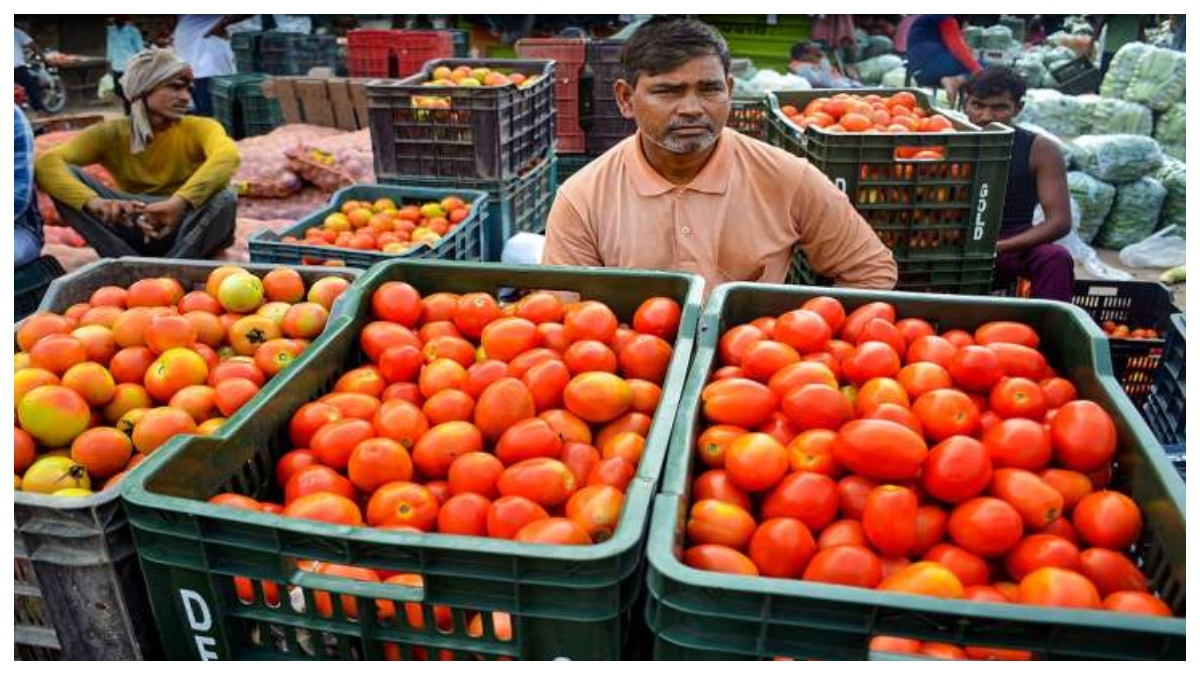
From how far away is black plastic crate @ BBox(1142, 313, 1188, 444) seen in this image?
8.41 ft

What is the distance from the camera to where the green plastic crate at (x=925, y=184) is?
12.2ft

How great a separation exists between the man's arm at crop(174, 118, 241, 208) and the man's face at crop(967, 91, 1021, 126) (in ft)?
13.5

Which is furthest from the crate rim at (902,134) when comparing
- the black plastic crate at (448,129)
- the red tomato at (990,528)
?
the red tomato at (990,528)

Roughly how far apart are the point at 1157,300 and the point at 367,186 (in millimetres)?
4215

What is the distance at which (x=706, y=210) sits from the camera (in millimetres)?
3076

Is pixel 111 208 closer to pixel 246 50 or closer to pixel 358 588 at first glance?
pixel 358 588

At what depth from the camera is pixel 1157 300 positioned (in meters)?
4.17

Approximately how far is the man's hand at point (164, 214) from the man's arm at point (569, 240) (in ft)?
9.18

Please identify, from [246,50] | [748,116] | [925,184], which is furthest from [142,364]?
[246,50]

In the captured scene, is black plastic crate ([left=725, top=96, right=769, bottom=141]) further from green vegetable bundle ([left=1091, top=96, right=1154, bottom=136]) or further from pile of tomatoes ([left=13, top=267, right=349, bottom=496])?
green vegetable bundle ([left=1091, top=96, right=1154, bottom=136])

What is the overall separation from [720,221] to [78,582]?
2.16m

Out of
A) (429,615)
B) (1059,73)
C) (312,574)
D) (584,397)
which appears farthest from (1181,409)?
(1059,73)

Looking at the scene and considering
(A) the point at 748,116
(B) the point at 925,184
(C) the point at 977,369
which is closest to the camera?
(C) the point at 977,369

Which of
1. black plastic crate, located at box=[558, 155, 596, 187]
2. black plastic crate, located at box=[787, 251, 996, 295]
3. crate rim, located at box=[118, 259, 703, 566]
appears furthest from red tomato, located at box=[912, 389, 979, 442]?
black plastic crate, located at box=[558, 155, 596, 187]
